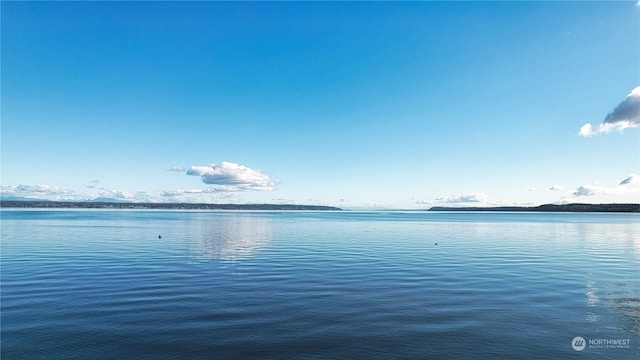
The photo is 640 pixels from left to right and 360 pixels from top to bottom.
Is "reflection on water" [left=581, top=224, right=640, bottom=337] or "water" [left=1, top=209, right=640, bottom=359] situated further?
"reflection on water" [left=581, top=224, right=640, bottom=337]

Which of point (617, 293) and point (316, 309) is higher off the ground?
point (316, 309)

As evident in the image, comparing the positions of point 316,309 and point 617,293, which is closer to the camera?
point 316,309

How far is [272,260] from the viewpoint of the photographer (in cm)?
3716

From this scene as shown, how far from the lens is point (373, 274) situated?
1159 inches

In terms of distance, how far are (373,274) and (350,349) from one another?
16.0 m

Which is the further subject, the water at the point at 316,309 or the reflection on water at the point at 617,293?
the reflection on water at the point at 617,293

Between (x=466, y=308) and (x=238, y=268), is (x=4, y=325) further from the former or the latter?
(x=466, y=308)

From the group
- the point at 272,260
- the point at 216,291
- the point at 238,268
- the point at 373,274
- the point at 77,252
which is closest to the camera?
the point at 216,291

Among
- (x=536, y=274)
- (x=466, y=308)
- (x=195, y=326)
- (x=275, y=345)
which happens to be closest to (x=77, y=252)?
(x=195, y=326)

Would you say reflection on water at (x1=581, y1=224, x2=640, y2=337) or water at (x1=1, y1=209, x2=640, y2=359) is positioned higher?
water at (x1=1, y1=209, x2=640, y2=359)

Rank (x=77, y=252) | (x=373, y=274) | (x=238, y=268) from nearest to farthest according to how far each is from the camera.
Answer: (x=373, y=274) → (x=238, y=268) → (x=77, y=252)

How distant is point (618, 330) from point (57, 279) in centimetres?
3383

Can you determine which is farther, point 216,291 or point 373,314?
point 216,291

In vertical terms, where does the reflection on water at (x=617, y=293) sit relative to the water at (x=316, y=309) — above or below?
below
